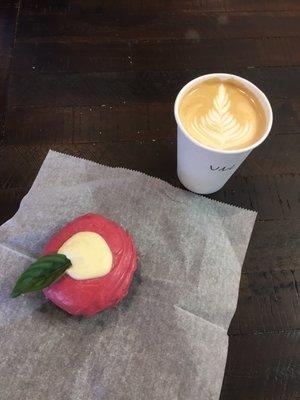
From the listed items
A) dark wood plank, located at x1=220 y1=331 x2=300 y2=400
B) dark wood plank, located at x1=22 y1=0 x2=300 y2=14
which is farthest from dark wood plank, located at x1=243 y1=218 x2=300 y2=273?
dark wood plank, located at x1=22 y1=0 x2=300 y2=14

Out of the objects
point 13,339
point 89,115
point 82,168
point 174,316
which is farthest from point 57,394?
point 89,115

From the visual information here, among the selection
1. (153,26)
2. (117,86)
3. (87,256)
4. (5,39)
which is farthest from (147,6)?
(87,256)

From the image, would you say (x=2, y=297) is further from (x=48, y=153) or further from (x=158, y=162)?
(x=158, y=162)

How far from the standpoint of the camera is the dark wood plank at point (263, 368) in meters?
0.63

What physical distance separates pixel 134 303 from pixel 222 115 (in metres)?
0.39

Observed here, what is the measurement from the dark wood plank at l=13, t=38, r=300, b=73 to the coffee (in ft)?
0.95

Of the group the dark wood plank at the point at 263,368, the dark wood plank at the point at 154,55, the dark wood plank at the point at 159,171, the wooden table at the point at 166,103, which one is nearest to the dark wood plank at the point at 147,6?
the wooden table at the point at 166,103

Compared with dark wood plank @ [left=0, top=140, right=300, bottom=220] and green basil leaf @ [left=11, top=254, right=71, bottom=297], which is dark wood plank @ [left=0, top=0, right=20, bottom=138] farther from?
green basil leaf @ [left=11, top=254, right=71, bottom=297]

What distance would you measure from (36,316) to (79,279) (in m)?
0.12

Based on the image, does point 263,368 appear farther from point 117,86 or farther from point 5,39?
point 5,39

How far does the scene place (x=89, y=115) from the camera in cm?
88

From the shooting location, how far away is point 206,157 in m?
0.65

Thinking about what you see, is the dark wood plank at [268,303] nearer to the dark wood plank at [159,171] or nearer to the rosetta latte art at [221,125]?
the dark wood plank at [159,171]

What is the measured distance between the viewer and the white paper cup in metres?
0.63
